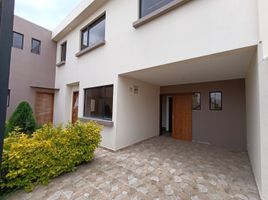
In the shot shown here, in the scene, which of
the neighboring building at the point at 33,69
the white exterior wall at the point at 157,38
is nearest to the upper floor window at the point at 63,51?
the neighboring building at the point at 33,69

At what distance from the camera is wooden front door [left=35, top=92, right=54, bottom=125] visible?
27.5ft

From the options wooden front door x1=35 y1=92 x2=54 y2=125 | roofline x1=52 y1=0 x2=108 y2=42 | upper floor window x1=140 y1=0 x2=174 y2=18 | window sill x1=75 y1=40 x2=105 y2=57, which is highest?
roofline x1=52 y1=0 x2=108 y2=42

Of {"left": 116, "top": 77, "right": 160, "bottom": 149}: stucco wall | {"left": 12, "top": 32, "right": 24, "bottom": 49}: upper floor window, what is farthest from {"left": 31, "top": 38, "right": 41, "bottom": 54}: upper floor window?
{"left": 116, "top": 77, "right": 160, "bottom": 149}: stucco wall

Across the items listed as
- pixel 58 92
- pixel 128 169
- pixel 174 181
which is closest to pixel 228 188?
pixel 174 181

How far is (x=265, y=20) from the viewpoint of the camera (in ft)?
7.82

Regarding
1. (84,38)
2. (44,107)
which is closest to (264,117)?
(84,38)

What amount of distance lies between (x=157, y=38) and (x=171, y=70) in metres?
1.00

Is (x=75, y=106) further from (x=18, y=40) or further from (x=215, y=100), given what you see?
(x=215, y=100)

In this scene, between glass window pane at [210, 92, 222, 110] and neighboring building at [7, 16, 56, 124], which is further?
neighboring building at [7, 16, 56, 124]

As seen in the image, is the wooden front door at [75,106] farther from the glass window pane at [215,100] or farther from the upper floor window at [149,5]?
the glass window pane at [215,100]

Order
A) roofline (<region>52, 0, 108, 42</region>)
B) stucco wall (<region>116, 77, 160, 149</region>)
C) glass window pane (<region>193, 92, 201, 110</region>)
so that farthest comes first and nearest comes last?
1. glass window pane (<region>193, 92, 201, 110</region>)
2. roofline (<region>52, 0, 108, 42</region>)
3. stucco wall (<region>116, 77, 160, 149</region>)

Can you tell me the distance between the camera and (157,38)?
154 inches

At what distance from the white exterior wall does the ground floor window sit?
0.24 meters

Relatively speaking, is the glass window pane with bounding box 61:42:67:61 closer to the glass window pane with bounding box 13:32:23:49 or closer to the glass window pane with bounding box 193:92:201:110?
the glass window pane with bounding box 13:32:23:49
